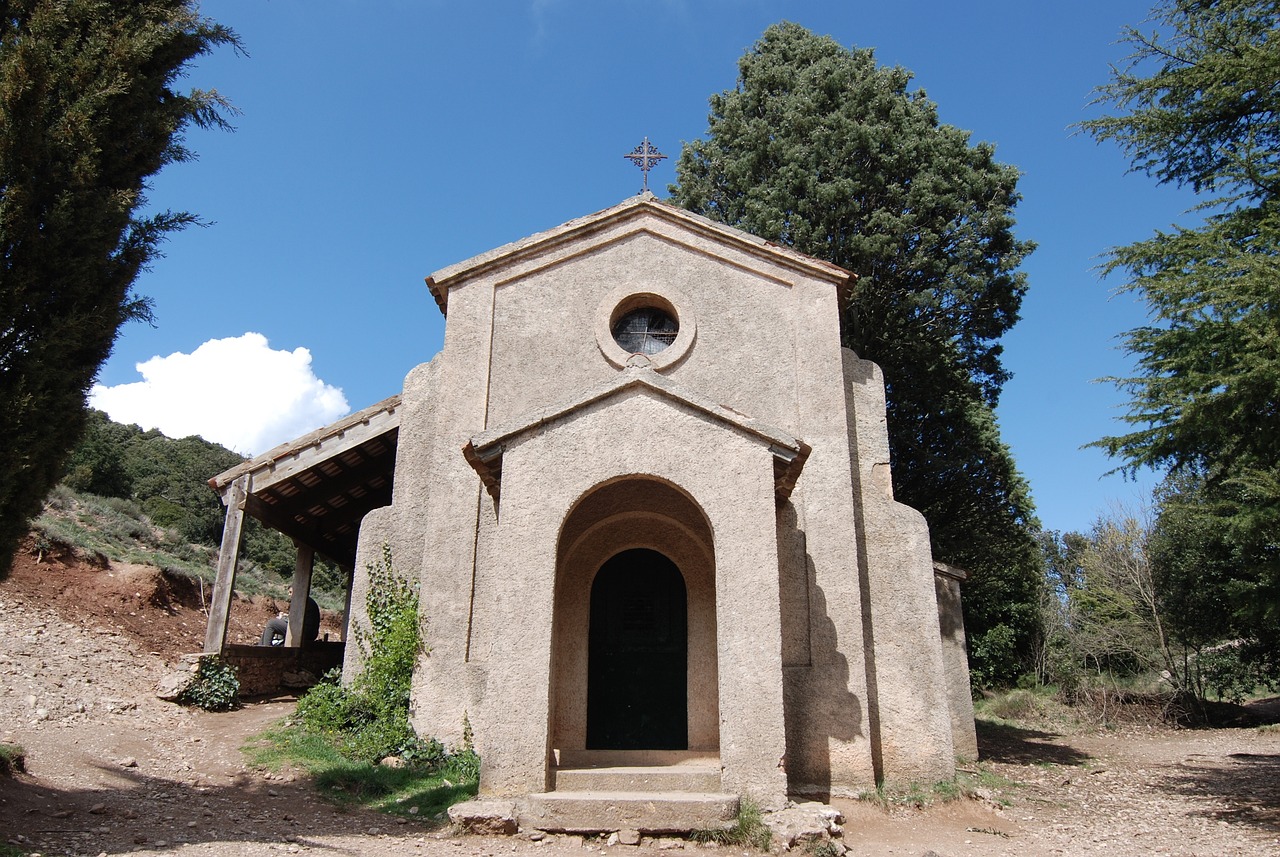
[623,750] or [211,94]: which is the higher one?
[211,94]

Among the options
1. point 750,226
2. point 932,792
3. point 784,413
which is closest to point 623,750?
point 932,792

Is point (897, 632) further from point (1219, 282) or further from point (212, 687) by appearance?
point (212, 687)

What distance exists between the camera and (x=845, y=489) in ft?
34.6

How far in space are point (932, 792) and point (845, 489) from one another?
372 centimetres

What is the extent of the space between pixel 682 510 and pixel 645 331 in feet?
9.86

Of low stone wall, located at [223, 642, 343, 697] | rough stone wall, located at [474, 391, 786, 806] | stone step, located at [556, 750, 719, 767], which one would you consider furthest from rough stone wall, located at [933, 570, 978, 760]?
low stone wall, located at [223, 642, 343, 697]

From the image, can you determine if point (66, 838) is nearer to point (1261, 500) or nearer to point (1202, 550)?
point (1261, 500)

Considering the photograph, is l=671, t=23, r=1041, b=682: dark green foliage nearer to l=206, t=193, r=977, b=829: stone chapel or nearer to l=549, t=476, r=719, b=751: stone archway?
l=206, t=193, r=977, b=829: stone chapel

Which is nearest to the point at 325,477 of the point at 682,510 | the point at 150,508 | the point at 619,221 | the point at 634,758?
the point at 619,221

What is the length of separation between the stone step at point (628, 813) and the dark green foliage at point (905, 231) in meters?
13.5

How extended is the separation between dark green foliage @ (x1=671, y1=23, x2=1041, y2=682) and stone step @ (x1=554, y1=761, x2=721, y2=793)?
42.9 ft

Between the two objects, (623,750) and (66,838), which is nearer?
(66,838)

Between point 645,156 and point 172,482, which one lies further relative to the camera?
point 172,482

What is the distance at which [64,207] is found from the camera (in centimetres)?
685
